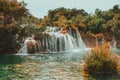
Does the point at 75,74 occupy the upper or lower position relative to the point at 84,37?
lower

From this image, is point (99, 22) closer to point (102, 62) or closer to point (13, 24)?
point (13, 24)

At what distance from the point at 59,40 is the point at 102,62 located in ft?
114

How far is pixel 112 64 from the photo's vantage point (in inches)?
817

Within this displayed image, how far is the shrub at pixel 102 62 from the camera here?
20.6 meters

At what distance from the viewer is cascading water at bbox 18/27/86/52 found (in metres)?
52.1

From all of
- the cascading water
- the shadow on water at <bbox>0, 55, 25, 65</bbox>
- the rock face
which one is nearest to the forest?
the cascading water

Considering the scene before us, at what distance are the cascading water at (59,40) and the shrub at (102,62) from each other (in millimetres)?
29979

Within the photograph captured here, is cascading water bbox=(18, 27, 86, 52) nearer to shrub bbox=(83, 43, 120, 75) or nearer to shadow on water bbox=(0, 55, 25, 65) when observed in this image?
shadow on water bbox=(0, 55, 25, 65)

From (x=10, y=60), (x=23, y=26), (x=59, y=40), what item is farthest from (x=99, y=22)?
(x=10, y=60)

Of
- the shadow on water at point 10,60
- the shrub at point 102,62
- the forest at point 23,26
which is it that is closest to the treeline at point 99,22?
the forest at point 23,26

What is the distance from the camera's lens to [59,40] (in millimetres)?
55125

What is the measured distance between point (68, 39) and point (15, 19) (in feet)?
64.3

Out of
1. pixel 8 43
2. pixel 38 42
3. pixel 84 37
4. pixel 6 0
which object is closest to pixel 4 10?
pixel 6 0

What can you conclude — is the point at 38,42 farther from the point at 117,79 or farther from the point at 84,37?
the point at 117,79
